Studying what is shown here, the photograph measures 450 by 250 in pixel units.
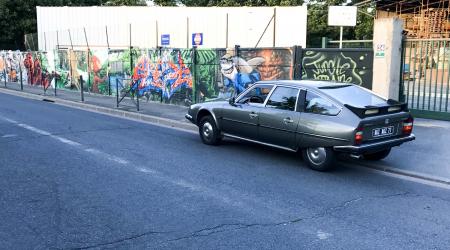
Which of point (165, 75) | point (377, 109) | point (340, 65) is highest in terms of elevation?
point (340, 65)

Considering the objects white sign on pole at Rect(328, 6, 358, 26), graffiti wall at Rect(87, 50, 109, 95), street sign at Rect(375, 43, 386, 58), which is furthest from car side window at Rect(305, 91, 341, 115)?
white sign on pole at Rect(328, 6, 358, 26)

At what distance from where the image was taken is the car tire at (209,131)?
986 centimetres

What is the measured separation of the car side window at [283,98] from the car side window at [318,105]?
0.29 m

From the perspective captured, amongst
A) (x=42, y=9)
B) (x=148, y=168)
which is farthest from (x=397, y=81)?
(x=42, y=9)

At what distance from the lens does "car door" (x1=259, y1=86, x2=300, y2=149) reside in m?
8.09

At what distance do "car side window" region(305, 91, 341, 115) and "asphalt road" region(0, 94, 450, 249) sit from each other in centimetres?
103

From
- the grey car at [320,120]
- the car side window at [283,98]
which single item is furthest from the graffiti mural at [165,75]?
the car side window at [283,98]

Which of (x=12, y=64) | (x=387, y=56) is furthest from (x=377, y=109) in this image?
(x=12, y=64)

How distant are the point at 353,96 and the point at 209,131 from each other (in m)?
3.29

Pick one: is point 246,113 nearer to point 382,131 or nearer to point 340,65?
point 382,131

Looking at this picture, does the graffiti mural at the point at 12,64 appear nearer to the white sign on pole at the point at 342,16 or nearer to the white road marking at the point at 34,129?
the white sign on pole at the point at 342,16

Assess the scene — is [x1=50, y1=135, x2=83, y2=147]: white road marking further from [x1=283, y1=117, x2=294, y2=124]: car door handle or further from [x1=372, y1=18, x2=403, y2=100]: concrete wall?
[x1=372, y1=18, x2=403, y2=100]: concrete wall

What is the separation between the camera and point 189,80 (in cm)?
1706

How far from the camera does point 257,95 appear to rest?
360 inches
